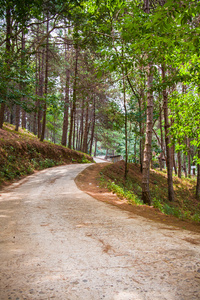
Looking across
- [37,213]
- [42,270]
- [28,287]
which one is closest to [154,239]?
[42,270]

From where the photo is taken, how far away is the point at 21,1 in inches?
286

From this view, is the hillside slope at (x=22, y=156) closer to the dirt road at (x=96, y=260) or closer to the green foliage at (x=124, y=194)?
the green foliage at (x=124, y=194)

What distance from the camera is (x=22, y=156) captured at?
13.3 meters

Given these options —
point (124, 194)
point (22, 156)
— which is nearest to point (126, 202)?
point (124, 194)

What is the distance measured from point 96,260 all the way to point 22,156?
12.5 m

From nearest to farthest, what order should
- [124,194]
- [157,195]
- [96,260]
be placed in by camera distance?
[96,260] < [124,194] < [157,195]


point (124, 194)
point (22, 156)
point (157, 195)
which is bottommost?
point (157, 195)

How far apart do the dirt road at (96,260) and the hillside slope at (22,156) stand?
6953 millimetres

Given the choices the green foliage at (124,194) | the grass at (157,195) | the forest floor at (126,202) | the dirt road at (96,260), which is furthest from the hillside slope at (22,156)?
the dirt road at (96,260)

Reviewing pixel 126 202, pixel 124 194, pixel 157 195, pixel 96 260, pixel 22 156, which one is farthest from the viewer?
pixel 22 156

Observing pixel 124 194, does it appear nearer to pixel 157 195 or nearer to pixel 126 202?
pixel 126 202

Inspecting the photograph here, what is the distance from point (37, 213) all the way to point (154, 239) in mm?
2803

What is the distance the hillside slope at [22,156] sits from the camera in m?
10.7

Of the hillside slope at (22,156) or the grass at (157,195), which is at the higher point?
the hillside slope at (22,156)
